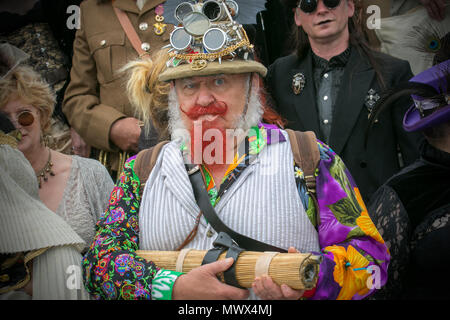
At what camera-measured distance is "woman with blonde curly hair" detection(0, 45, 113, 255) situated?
386 centimetres

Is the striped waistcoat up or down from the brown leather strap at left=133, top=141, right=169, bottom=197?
down

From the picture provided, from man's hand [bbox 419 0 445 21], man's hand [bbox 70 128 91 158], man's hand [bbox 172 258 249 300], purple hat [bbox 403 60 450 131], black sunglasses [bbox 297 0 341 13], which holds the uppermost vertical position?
black sunglasses [bbox 297 0 341 13]

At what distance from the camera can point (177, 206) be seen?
2.89 m

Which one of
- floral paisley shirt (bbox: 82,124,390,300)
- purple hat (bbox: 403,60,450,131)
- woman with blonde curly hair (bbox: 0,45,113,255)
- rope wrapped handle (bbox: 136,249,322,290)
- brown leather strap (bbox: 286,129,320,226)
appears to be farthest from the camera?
woman with blonde curly hair (bbox: 0,45,113,255)

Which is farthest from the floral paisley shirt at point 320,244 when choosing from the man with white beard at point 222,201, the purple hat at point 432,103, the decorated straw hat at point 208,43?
the purple hat at point 432,103

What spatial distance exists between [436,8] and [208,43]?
192cm

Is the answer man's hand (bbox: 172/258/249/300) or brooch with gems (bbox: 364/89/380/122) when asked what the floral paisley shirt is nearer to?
man's hand (bbox: 172/258/249/300)

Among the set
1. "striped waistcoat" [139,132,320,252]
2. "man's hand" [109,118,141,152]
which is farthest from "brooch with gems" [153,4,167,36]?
"striped waistcoat" [139,132,320,252]

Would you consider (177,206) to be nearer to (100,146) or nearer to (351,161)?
(351,161)

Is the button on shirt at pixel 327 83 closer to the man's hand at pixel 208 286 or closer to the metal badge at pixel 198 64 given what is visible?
the metal badge at pixel 198 64

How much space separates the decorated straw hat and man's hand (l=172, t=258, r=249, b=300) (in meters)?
0.93

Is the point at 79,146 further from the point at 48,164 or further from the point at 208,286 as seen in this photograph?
the point at 208,286
